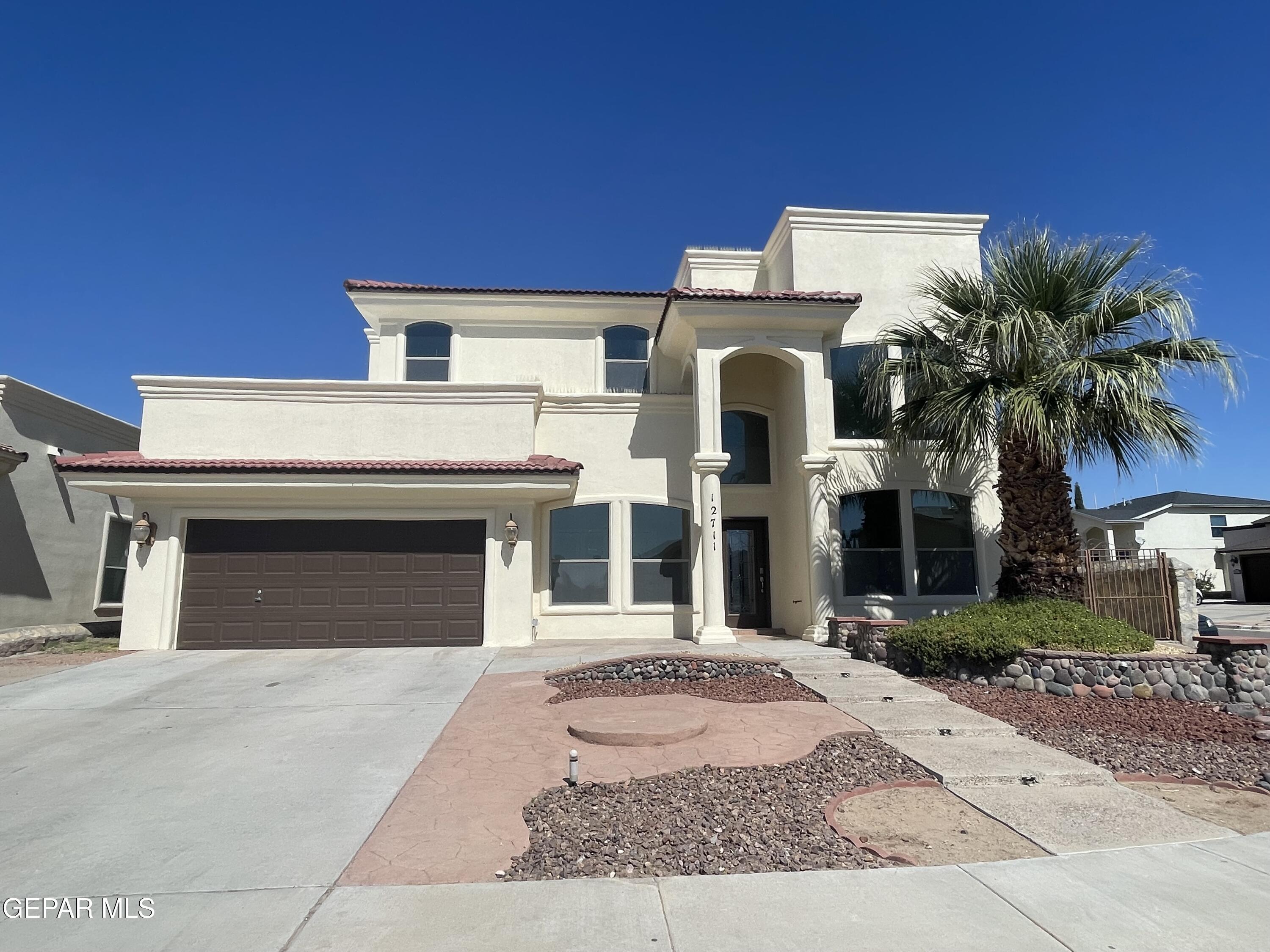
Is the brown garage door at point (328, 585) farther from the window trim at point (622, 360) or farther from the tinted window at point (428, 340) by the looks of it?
the window trim at point (622, 360)

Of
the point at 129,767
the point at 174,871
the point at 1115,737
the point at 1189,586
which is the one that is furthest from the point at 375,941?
the point at 1189,586

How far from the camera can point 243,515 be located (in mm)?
13219

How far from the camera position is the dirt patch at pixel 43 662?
1026 centimetres

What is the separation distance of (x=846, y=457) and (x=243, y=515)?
11.3 m

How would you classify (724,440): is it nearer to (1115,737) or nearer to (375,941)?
(1115,737)

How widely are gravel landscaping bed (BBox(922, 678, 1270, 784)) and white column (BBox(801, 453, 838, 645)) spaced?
4.16 m

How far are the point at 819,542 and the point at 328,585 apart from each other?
8.93 m

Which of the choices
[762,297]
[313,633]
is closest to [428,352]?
[313,633]

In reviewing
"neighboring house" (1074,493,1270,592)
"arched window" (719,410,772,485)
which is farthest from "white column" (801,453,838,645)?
"neighboring house" (1074,493,1270,592)

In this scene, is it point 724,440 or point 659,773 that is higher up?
point 724,440

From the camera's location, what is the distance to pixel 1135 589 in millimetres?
10898

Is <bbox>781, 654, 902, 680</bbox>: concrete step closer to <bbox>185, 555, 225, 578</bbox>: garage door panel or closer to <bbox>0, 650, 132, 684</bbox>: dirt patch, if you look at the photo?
<bbox>185, 555, 225, 578</bbox>: garage door panel

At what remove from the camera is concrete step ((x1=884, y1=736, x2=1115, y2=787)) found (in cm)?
557

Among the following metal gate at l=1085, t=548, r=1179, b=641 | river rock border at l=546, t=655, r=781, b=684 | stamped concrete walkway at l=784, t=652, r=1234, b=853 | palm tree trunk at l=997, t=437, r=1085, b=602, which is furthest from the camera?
palm tree trunk at l=997, t=437, r=1085, b=602
